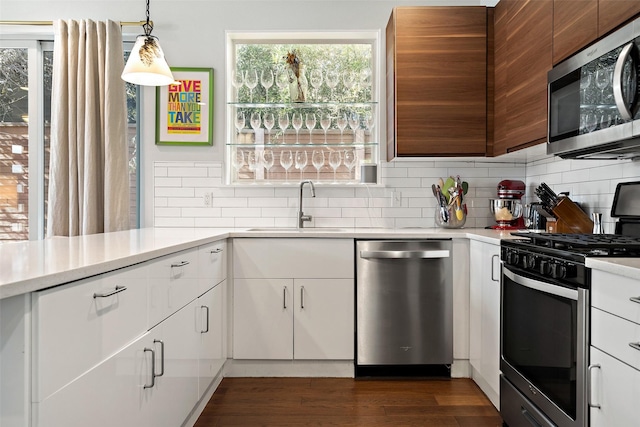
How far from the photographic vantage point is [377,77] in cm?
370

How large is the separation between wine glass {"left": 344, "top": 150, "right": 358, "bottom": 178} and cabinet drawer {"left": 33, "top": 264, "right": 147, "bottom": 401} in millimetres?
2322

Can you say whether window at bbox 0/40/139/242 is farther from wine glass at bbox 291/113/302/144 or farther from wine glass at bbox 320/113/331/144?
wine glass at bbox 320/113/331/144

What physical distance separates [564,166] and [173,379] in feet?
8.31

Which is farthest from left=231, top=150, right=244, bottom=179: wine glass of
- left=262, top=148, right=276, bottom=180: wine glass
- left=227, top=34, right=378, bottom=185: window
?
left=262, top=148, right=276, bottom=180: wine glass

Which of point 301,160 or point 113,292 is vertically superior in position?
point 301,160

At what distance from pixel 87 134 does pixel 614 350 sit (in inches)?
130

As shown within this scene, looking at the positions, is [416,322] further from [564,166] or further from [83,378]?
[83,378]

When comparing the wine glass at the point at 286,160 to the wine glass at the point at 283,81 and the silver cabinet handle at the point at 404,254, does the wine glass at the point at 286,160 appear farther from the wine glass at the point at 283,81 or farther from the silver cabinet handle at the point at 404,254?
the silver cabinet handle at the point at 404,254

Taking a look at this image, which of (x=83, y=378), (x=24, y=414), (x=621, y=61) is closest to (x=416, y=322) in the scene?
(x=621, y=61)

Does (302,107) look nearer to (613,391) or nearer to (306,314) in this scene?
(306,314)

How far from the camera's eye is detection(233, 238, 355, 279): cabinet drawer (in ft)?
10.00

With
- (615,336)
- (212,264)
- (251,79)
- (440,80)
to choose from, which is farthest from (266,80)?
(615,336)

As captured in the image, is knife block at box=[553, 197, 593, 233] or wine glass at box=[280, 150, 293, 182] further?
wine glass at box=[280, 150, 293, 182]

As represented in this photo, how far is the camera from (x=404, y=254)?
2.99 m
